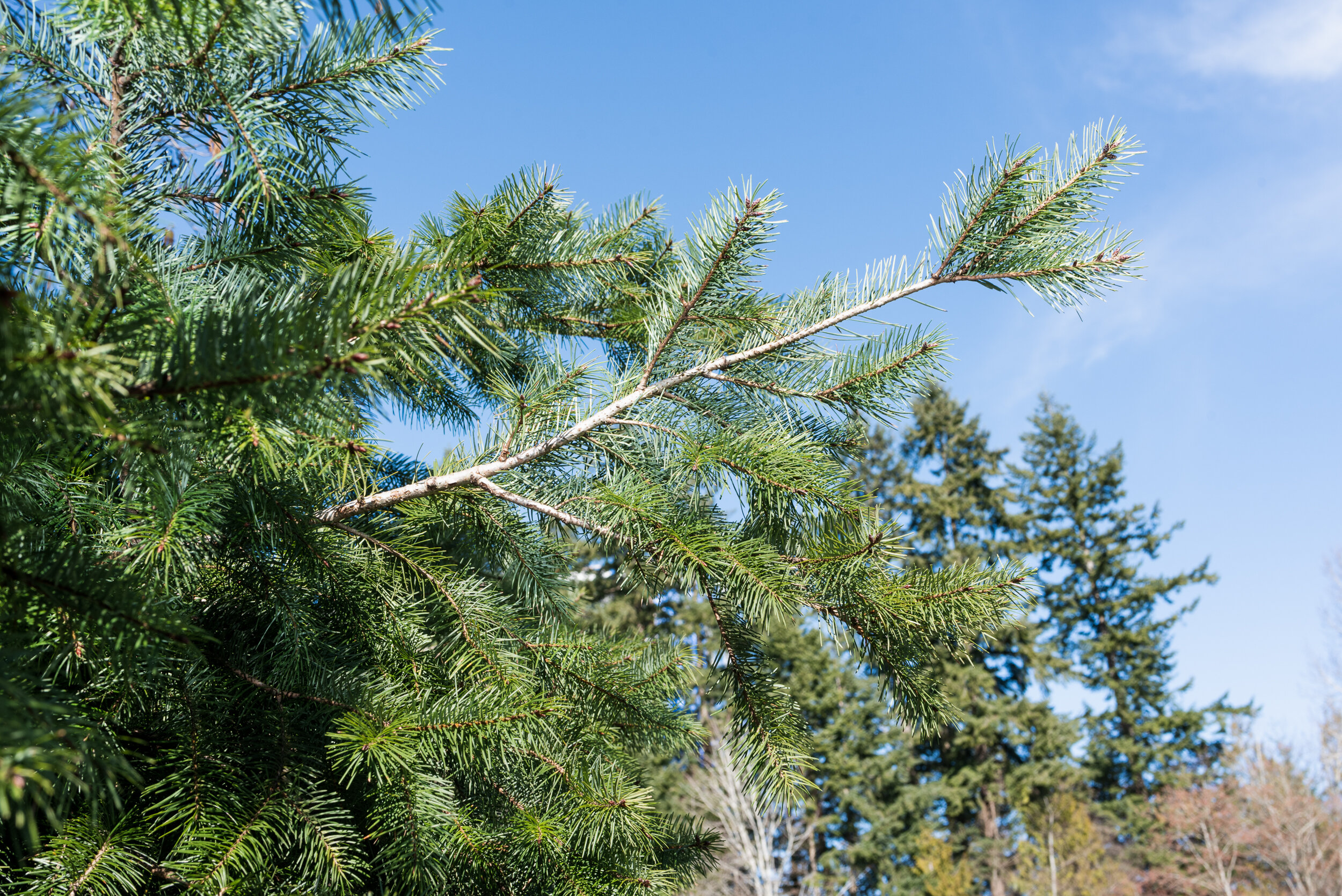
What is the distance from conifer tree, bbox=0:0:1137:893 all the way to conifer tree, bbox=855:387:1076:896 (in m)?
14.9

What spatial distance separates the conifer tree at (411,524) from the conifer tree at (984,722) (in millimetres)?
14858

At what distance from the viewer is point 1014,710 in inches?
742

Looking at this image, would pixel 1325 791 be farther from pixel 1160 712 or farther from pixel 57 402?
pixel 57 402

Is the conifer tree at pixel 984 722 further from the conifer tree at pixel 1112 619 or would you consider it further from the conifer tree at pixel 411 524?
the conifer tree at pixel 411 524

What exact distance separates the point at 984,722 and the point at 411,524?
19.3 m

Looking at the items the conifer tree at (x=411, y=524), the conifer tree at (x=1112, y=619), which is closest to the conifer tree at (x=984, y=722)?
the conifer tree at (x=1112, y=619)

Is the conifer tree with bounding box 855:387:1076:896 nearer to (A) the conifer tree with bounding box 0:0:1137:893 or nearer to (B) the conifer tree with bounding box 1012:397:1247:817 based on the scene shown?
(B) the conifer tree with bounding box 1012:397:1247:817

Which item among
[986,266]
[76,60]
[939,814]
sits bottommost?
[76,60]

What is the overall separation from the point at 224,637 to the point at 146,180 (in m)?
0.91

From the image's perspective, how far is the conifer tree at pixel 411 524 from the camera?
1.10m

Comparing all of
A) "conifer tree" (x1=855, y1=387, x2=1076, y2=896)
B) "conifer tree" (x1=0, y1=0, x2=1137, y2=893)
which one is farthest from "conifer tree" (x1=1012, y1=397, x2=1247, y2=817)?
"conifer tree" (x1=0, y1=0, x2=1137, y2=893)

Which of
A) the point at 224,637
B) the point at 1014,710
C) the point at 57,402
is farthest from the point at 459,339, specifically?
the point at 1014,710

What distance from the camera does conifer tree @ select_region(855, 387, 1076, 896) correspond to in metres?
18.1

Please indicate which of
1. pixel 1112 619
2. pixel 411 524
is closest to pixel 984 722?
pixel 1112 619
